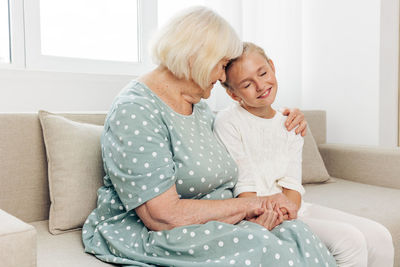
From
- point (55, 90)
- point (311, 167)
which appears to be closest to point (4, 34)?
point (55, 90)

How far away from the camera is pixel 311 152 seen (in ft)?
7.13

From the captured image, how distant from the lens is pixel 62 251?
122 cm

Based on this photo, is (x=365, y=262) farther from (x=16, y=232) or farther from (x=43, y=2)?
(x=43, y=2)

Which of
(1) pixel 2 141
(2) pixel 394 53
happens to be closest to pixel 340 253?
(1) pixel 2 141

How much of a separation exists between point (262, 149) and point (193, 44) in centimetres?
48

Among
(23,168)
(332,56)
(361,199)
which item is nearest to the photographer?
(23,168)

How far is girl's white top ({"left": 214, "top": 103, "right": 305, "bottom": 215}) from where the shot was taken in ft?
4.74

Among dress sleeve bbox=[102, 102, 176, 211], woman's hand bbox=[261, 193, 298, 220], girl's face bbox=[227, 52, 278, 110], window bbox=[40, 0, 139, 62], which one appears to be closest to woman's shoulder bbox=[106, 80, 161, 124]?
dress sleeve bbox=[102, 102, 176, 211]

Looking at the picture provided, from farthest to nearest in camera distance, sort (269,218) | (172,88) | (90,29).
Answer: (90,29), (172,88), (269,218)

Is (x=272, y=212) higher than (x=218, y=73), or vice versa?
(x=218, y=73)

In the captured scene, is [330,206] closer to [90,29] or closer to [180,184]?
[180,184]

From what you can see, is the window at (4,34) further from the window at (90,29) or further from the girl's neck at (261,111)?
the girl's neck at (261,111)

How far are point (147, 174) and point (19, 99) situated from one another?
123 centimetres

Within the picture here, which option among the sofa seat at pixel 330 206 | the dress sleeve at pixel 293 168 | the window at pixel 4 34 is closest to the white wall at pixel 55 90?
the window at pixel 4 34
